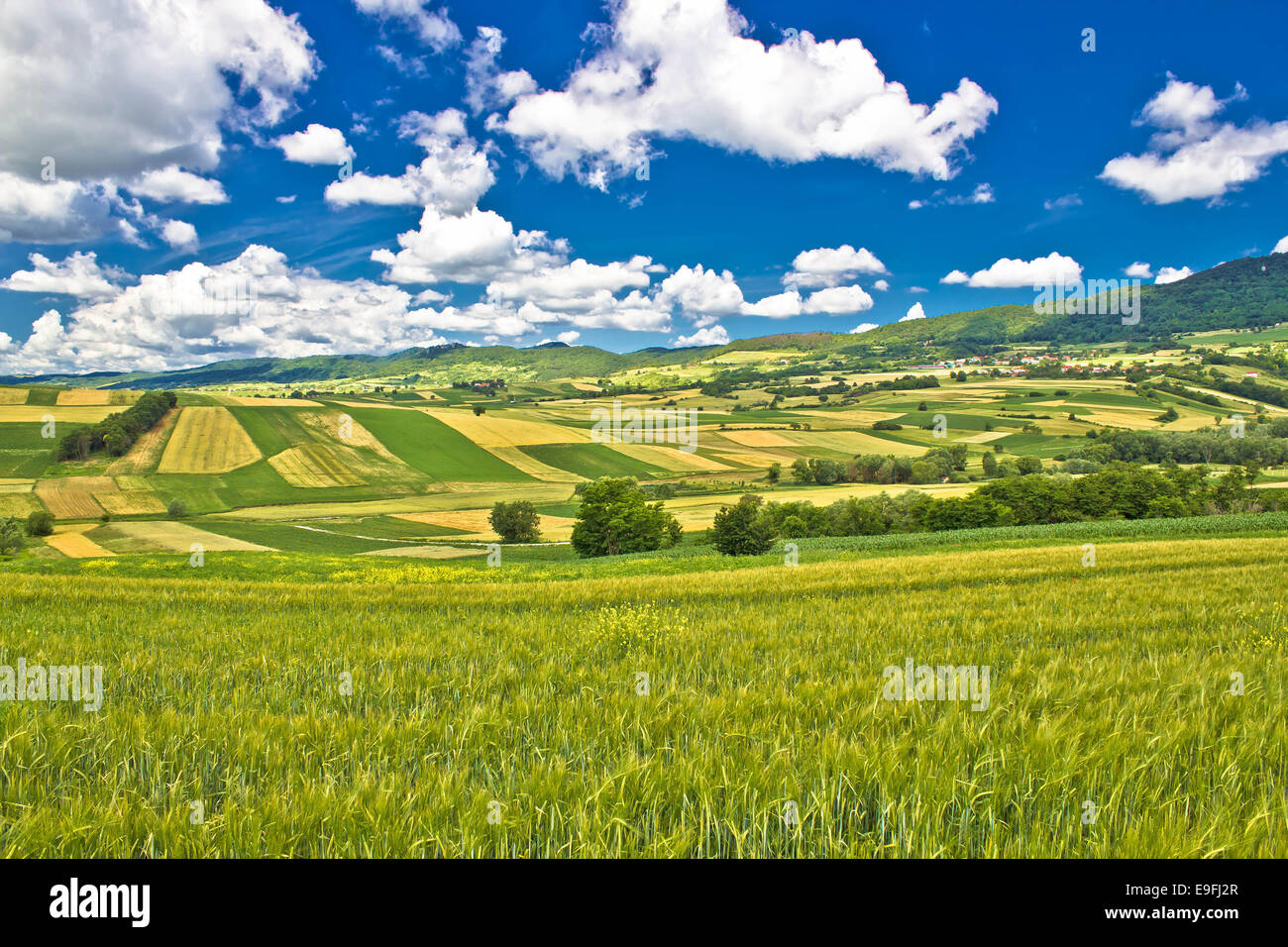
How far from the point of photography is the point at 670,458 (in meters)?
114

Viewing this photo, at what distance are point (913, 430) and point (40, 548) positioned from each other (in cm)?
13789

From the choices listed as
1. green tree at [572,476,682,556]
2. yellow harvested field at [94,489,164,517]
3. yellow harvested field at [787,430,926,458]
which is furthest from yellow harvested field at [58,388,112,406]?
yellow harvested field at [787,430,926,458]

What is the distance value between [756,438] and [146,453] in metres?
110

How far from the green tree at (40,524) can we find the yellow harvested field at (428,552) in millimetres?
35174

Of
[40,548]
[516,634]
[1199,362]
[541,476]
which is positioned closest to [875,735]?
Result: [516,634]

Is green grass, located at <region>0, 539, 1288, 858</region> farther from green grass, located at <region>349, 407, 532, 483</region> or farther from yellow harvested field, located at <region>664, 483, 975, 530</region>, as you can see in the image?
green grass, located at <region>349, 407, 532, 483</region>

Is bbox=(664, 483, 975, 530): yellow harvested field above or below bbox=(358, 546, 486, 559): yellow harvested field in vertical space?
above

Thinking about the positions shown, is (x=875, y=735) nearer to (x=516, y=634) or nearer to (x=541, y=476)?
(x=516, y=634)

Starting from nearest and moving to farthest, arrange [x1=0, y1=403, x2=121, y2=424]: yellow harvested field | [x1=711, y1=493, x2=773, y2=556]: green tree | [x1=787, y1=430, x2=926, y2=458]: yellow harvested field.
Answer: [x1=711, y1=493, x2=773, y2=556]: green tree, [x1=0, y1=403, x2=121, y2=424]: yellow harvested field, [x1=787, y1=430, x2=926, y2=458]: yellow harvested field

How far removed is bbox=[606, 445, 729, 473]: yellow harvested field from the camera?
349 ft

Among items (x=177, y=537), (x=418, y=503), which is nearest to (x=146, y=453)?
(x=418, y=503)

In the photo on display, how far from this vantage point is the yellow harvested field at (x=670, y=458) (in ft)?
349

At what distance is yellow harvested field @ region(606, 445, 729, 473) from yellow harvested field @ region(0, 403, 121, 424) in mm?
94524
